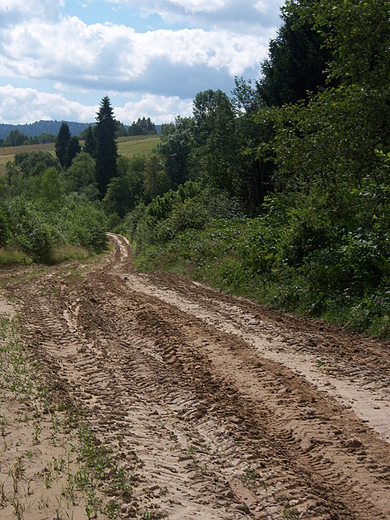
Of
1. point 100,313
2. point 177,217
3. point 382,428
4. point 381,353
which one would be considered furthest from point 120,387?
point 177,217

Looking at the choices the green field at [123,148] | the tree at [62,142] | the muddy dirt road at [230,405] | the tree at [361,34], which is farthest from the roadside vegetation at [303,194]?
the green field at [123,148]

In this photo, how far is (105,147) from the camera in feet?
261

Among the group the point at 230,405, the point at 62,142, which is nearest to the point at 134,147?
the point at 62,142

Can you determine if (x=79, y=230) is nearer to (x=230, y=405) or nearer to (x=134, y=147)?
(x=230, y=405)

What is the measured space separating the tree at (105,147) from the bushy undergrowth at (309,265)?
6499 centimetres

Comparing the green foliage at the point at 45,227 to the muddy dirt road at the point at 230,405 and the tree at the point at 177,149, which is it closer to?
the tree at the point at 177,149

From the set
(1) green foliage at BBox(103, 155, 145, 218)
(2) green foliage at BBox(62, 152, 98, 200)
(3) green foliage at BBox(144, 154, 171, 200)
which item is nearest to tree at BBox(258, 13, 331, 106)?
(3) green foliage at BBox(144, 154, 171, 200)

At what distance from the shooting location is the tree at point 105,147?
79312 mm

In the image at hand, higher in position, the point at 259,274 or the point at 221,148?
the point at 221,148

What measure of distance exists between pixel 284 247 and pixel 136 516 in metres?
9.58

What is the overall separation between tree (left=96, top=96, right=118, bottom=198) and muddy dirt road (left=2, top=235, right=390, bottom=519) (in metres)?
71.6

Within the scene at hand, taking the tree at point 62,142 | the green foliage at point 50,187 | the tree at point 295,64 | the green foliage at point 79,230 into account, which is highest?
the tree at point 62,142

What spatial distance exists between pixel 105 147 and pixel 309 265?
72862 millimetres

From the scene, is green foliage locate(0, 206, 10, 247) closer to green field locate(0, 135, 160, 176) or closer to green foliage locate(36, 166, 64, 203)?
green foliage locate(36, 166, 64, 203)
